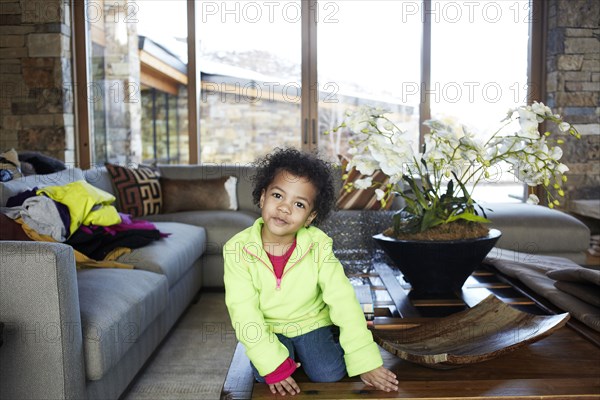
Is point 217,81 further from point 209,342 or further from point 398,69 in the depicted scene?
point 209,342

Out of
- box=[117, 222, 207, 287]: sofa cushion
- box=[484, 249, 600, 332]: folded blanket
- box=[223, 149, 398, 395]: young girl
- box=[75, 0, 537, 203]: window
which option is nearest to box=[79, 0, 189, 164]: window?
box=[75, 0, 537, 203]: window

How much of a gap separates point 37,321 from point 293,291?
0.71 metres

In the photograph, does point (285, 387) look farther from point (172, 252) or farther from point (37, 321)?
point (172, 252)

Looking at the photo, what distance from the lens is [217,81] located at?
224 inches

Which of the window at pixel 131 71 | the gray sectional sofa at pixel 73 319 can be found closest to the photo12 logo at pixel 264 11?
the window at pixel 131 71

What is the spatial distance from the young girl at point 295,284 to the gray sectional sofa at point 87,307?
20.6 inches

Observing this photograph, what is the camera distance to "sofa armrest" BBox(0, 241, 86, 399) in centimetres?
167

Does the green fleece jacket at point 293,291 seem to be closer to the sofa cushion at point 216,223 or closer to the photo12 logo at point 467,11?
the sofa cushion at point 216,223

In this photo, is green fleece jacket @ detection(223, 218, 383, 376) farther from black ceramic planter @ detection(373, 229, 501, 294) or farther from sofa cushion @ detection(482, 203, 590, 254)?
sofa cushion @ detection(482, 203, 590, 254)

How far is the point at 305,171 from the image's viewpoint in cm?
155

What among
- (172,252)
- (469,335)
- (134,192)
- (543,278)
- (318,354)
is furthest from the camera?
(134,192)

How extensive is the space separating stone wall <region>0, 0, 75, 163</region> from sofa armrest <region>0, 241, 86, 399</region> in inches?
151

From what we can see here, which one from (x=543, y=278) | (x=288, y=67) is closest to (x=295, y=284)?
(x=543, y=278)

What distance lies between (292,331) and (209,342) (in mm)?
1471
